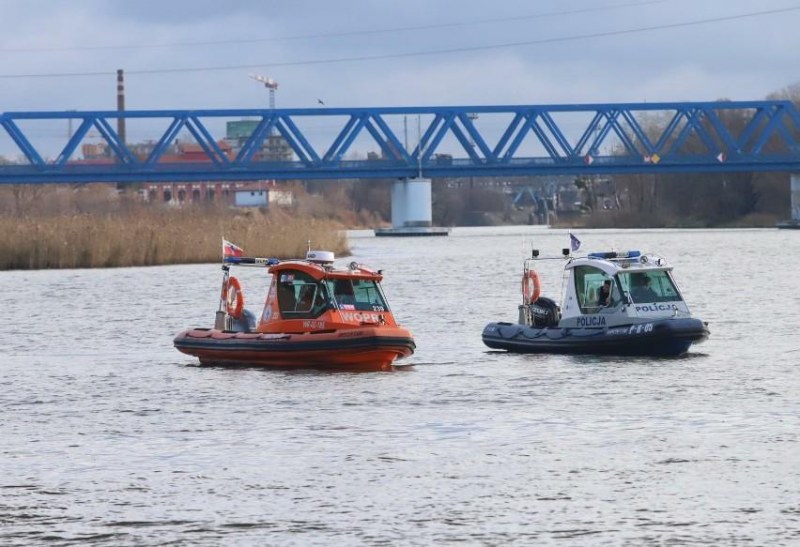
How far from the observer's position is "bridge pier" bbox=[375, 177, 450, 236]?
155m

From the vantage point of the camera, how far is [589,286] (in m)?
37.5

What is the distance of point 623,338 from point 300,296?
256 inches

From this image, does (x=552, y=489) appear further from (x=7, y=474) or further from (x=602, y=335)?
(x=602, y=335)

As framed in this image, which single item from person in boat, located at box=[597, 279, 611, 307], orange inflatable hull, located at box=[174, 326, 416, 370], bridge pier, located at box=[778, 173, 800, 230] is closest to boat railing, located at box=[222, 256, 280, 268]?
orange inflatable hull, located at box=[174, 326, 416, 370]

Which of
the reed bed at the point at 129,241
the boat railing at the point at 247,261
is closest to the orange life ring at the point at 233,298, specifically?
the boat railing at the point at 247,261

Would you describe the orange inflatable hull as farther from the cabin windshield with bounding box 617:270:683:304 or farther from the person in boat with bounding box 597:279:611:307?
the cabin windshield with bounding box 617:270:683:304

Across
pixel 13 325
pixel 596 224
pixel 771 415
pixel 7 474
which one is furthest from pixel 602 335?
pixel 596 224

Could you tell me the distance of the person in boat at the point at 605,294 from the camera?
37.1 m

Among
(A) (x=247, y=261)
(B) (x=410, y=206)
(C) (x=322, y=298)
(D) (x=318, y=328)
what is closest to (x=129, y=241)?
(A) (x=247, y=261)

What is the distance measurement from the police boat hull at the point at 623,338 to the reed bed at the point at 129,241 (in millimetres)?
43981

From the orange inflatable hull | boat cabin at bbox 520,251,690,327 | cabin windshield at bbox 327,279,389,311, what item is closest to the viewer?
the orange inflatable hull

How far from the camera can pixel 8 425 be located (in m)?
27.6

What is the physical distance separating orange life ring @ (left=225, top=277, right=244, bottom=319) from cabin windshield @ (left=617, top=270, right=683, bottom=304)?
782cm

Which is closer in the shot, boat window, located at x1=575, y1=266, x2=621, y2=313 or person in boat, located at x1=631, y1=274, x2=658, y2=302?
person in boat, located at x1=631, y1=274, x2=658, y2=302
